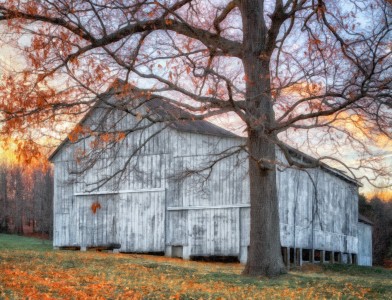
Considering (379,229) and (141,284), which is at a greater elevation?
(141,284)

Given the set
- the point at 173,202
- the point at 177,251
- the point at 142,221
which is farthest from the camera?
the point at 142,221

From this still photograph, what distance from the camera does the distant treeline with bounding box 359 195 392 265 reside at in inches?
1984

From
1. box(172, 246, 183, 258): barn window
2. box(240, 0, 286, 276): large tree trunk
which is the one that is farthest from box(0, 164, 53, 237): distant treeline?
box(240, 0, 286, 276): large tree trunk

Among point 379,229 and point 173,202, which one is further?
point 379,229

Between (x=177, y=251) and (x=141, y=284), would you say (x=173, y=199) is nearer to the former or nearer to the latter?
(x=177, y=251)

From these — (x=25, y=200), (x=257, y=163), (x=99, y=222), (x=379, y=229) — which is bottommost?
(x=379, y=229)

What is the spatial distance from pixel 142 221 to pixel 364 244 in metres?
19.1

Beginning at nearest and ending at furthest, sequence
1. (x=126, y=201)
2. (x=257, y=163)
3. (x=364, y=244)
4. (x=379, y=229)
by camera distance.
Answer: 1. (x=257, y=163)
2. (x=126, y=201)
3. (x=364, y=244)
4. (x=379, y=229)

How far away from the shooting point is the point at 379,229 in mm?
50969

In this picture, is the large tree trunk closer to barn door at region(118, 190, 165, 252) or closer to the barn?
the barn

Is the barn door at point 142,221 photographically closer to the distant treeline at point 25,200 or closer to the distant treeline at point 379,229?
the distant treeline at point 379,229

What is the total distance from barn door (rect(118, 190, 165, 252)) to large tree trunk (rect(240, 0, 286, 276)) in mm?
10305

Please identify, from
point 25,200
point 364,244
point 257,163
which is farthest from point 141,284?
point 25,200

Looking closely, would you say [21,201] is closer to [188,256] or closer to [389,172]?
[188,256]
